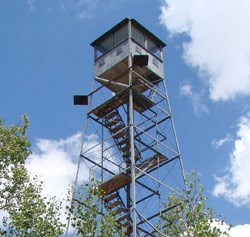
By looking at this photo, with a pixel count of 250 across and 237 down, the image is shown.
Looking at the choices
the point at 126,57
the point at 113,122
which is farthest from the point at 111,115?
the point at 126,57

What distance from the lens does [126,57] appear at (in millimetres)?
31438

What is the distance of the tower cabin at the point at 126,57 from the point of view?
103 feet

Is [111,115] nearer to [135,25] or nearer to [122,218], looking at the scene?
[135,25]

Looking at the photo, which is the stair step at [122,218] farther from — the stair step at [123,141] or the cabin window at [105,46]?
the cabin window at [105,46]

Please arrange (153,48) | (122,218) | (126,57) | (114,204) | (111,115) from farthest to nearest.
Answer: (153,48) < (111,115) < (126,57) < (114,204) < (122,218)

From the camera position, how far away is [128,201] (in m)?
29.9

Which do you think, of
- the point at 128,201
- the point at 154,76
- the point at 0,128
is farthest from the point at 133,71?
the point at 0,128

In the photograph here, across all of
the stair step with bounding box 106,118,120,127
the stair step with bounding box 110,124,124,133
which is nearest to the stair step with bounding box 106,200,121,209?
the stair step with bounding box 110,124,124,133

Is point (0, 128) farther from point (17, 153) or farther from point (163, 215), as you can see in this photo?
point (163, 215)

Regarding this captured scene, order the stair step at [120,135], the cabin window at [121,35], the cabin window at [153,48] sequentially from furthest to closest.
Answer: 1. the cabin window at [153,48]
2. the cabin window at [121,35]
3. the stair step at [120,135]

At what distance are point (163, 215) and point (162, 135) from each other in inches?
165

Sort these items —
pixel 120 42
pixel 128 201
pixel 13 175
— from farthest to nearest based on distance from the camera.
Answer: pixel 120 42, pixel 128 201, pixel 13 175

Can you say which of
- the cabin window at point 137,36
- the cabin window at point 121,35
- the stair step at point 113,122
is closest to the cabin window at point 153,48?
the cabin window at point 137,36

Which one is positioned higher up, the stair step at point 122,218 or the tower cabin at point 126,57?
the tower cabin at point 126,57
